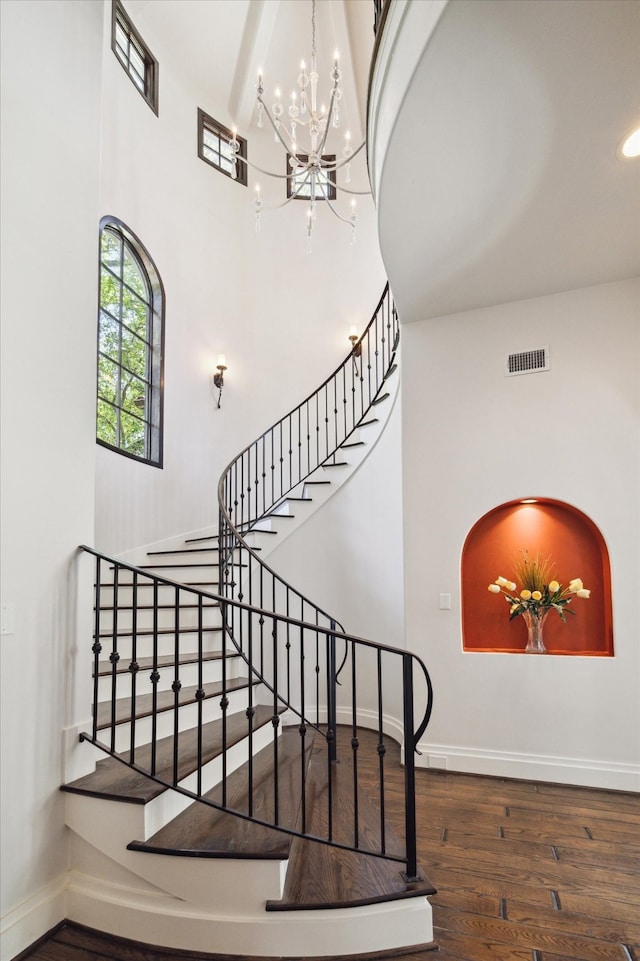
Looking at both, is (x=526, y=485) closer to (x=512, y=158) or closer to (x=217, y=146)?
(x=512, y=158)

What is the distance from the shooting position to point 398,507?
488 centimetres

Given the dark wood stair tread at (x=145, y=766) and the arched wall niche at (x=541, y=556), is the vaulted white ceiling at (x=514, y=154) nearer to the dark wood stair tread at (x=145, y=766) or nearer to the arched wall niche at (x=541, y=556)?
the arched wall niche at (x=541, y=556)

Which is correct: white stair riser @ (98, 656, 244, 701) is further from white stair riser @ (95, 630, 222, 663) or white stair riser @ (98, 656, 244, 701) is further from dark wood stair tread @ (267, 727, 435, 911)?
dark wood stair tread @ (267, 727, 435, 911)

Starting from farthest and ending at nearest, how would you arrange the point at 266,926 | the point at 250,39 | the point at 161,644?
1. the point at 250,39
2. the point at 161,644
3. the point at 266,926

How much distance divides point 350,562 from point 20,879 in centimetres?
349

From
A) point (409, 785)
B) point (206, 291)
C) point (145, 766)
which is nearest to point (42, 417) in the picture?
point (145, 766)

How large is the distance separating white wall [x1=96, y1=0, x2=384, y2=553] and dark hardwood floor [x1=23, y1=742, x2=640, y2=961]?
132 inches

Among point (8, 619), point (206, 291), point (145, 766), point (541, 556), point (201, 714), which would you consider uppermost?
point (206, 291)

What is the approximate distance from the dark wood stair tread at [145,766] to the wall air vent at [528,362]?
3.06m

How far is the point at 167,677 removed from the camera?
131 inches

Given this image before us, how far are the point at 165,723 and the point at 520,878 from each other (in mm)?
1847

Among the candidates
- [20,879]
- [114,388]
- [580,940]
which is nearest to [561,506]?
[580,940]

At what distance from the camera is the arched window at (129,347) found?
208 inches

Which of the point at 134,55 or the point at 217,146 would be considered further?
the point at 217,146
